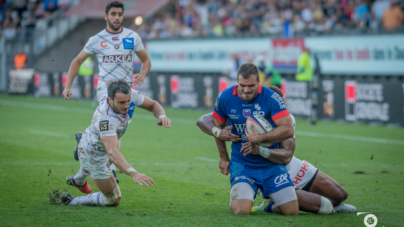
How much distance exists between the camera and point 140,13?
32.7m

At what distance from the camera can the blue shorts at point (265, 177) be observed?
6562mm

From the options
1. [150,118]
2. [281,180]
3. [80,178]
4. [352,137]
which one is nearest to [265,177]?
[281,180]

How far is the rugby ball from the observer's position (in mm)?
6469

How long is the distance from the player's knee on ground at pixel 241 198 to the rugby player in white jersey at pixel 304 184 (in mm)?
313

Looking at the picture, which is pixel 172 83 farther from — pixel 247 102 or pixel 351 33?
pixel 247 102

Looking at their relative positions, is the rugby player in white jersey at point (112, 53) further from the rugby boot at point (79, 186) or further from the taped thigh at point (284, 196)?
the taped thigh at point (284, 196)

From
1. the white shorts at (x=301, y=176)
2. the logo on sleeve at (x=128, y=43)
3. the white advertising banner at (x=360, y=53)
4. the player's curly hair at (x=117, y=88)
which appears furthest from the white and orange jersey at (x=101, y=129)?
the white advertising banner at (x=360, y=53)

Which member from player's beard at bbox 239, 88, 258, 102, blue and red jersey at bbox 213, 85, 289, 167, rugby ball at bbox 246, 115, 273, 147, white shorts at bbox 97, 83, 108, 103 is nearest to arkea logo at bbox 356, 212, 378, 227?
blue and red jersey at bbox 213, 85, 289, 167

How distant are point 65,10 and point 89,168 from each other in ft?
101

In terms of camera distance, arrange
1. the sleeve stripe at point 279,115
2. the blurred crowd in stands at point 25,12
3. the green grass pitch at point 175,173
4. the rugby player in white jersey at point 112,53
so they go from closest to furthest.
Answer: the green grass pitch at point 175,173 < the sleeve stripe at point 279,115 < the rugby player in white jersey at point 112,53 < the blurred crowd in stands at point 25,12

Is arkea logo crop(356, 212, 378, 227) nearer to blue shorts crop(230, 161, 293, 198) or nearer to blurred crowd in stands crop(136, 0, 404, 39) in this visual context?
blue shorts crop(230, 161, 293, 198)

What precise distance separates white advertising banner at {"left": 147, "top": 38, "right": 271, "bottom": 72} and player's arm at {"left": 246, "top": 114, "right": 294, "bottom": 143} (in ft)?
53.6

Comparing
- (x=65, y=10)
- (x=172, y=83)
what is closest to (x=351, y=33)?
(x=172, y=83)

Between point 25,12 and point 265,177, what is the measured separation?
110 ft
